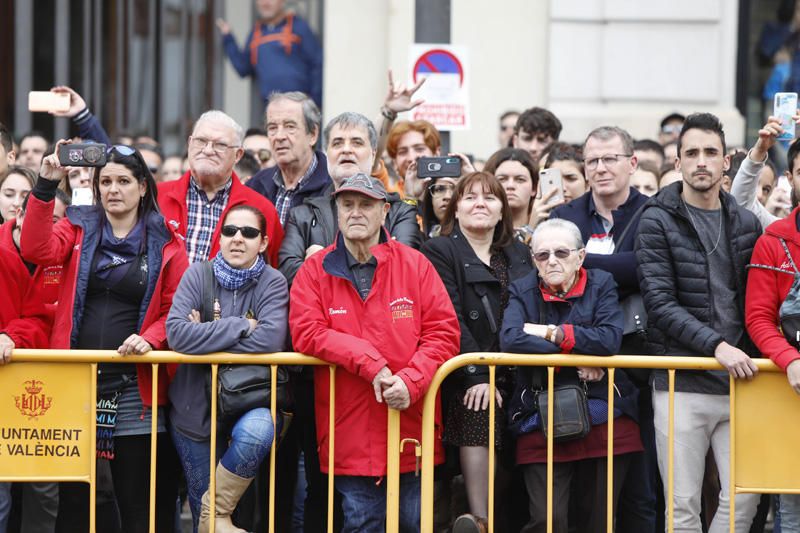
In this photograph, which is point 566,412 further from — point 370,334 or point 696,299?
point 370,334

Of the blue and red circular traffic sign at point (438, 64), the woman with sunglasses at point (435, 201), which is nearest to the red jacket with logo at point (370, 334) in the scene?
the woman with sunglasses at point (435, 201)

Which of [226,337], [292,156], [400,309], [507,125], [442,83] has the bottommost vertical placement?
[226,337]

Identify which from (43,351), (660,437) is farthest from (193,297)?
(660,437)

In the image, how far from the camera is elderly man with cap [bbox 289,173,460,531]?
21.0 feet

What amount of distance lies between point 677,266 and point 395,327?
1391mm

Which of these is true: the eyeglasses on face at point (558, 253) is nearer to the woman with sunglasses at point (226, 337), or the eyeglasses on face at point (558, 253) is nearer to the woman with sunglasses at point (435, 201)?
the woman with sunglasses at point (435, 201)

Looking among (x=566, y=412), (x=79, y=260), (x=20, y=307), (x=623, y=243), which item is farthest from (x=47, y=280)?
(x=623, y=243)

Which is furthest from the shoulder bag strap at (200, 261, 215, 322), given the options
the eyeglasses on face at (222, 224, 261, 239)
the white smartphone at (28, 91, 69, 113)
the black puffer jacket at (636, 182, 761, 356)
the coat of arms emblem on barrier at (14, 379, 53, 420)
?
the black puffer jacket at (636, 182, 761, 356)

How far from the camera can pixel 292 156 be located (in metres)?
7.55

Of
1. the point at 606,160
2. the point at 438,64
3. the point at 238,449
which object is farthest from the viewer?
the point at 438,64

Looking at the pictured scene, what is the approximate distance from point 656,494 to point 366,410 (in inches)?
73.7

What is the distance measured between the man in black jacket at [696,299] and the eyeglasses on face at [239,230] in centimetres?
186

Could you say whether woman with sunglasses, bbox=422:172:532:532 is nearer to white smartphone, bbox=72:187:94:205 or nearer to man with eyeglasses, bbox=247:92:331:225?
man with eyeglasses, bbox=247:92:331:225

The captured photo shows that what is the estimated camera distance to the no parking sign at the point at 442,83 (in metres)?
9.08
